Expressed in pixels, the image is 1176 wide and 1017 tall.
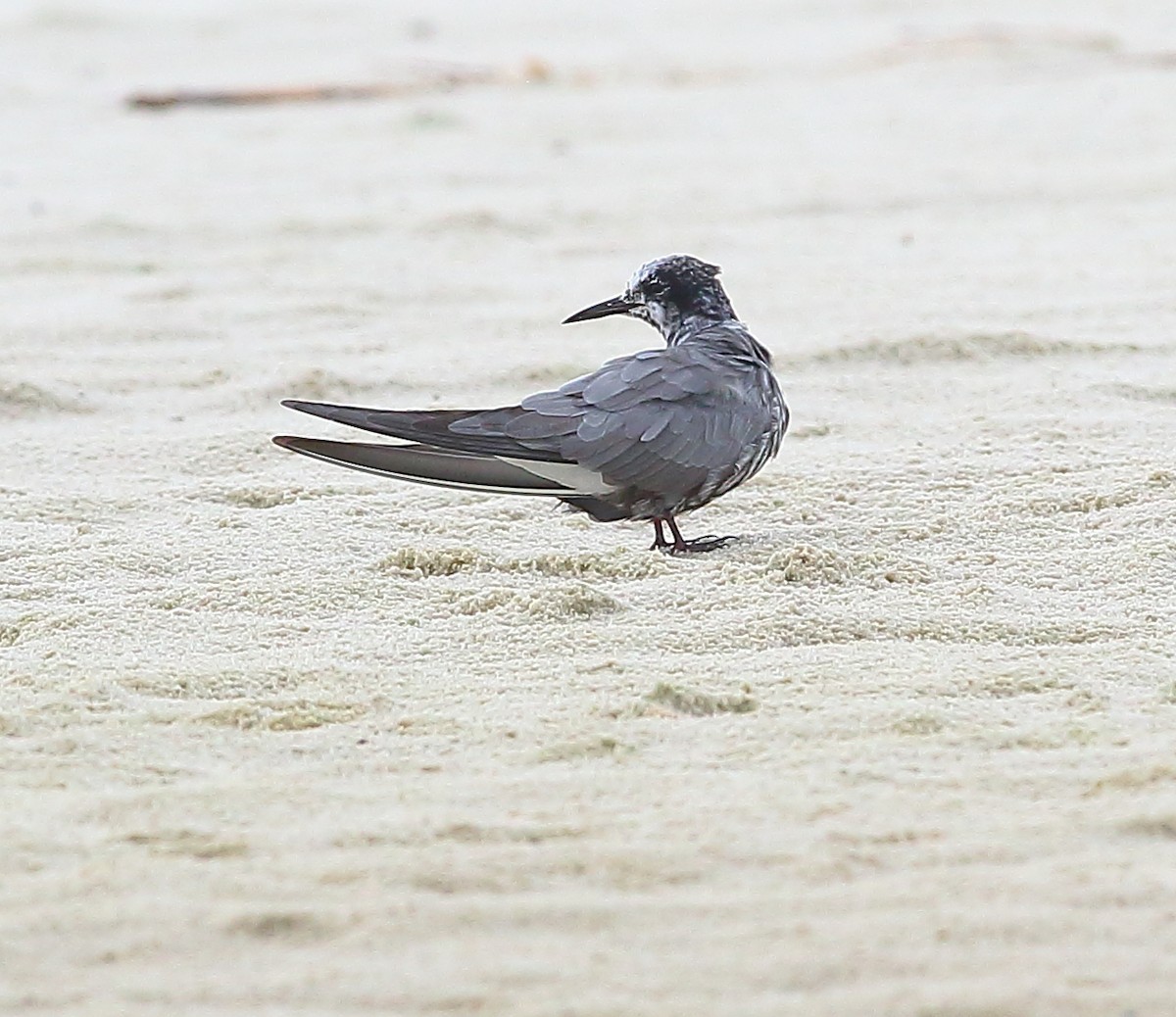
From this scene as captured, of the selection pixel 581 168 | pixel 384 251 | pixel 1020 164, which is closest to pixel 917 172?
pixel 1020 164

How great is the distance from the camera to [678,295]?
362cm

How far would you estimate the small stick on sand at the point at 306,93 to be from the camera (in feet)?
25.3

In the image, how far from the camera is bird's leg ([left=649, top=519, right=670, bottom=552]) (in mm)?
3186

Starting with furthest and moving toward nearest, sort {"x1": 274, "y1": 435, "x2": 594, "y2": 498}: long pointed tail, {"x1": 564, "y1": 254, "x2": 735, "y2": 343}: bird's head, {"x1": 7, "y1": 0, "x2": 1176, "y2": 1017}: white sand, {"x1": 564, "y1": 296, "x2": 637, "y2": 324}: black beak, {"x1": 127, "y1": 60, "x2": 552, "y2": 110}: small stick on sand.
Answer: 1. {"x1": 127, "y1": 60, "x2": 552, "y2": 110}: small stick on sand
2. {"x1": 564, "y1": 296, "x2": 637, "y2": 324}: black beak
3. {"x1": 564, "y1": 254, "x2": 735, "y2": 343}: bird's head
4. {"x1": 274, "y1": 435, "x2": 594, "y2": 498}: long pointed tail
5. {"x1": 7, "y1": 0, "x2": 1176, "y2": 1017}: white sand

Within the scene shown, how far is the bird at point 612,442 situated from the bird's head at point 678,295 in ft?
0.97

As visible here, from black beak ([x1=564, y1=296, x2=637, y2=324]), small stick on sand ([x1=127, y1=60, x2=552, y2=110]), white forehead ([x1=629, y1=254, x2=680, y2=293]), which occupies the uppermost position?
small stick on sand ([x1=127, y1=60, x2=552, y2=110])

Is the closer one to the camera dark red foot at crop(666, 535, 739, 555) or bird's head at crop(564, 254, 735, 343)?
dark red foot at crop(666, 535, 739, 555)

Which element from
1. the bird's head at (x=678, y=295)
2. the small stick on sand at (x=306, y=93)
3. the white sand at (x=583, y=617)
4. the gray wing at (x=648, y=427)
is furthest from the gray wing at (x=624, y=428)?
the small stick on sand at (x=306, y=93)

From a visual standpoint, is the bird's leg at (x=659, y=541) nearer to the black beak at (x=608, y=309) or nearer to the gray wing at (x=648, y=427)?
the gray wing at (x=648, y=427)

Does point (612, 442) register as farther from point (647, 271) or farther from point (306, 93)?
point (306, 93)

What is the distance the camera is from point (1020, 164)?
6316 millimetres

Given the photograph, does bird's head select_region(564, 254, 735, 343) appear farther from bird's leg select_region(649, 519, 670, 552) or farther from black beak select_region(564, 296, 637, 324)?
bird's leg select_region(649, 519, 670, 552)

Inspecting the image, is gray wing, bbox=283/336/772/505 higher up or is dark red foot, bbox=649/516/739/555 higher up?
gray wing, bbox=283/336/772/505

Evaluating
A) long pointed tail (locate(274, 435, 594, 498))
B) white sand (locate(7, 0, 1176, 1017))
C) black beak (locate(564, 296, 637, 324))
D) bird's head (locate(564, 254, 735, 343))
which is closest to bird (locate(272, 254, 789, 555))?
long pointed tail (locate(274, 435, 594, 498))
